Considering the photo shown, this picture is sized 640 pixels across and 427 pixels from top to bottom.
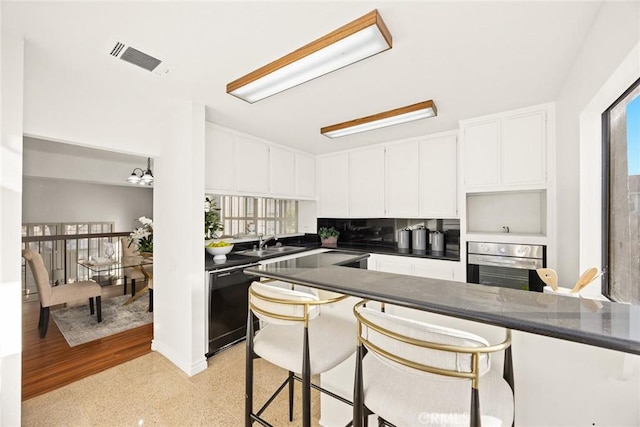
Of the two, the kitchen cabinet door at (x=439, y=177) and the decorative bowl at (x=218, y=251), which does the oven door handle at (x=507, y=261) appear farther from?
the decorative bowl at (x=218, y=251)

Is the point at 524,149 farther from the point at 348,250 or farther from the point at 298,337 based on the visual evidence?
the point at 298,337

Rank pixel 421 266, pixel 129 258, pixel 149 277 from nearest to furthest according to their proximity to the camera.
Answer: pixel 421 266, pixel 149 277, pixel 129 258

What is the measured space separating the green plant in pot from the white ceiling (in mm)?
1117

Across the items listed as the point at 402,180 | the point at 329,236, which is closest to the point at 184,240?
the point at 329,236

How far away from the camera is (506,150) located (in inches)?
104

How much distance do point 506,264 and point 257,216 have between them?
3.14 meters

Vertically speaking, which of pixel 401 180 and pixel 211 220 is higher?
pixel 401 180

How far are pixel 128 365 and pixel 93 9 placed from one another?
2.75 metres

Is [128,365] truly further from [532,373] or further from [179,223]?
[532,373]

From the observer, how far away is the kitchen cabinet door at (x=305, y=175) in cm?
410

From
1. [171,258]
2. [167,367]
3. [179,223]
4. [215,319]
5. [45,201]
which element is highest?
[45,201]

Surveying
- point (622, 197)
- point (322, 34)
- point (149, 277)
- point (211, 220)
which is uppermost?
point (322, 34)

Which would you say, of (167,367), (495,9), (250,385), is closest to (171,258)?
(167,367)

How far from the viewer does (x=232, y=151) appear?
3.12m
